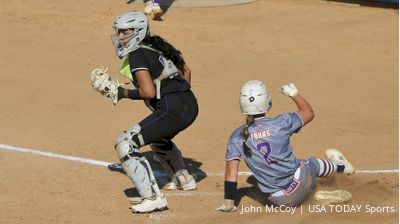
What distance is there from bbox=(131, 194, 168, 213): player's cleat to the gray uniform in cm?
81

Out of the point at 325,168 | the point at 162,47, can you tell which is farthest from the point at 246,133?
the point at 162,47

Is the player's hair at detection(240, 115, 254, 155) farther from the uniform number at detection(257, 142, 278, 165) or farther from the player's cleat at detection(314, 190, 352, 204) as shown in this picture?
the player's cleat at detection(314, 190, 352, 204)

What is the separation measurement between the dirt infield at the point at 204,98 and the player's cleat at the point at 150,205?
72mm

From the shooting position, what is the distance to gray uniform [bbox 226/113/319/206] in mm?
9422

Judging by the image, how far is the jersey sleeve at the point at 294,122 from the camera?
9500 millimetres

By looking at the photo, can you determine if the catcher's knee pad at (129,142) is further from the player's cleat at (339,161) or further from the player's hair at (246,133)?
the player's cleat at (339,161)

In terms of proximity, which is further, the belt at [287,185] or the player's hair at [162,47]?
the player's hair at [162,47]

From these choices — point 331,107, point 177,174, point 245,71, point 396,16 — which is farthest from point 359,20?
point 177,174

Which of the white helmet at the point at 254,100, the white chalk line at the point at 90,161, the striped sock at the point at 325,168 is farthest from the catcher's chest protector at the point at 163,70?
the striped sock at the point at 325,168

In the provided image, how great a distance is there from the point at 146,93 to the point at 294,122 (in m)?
1.56

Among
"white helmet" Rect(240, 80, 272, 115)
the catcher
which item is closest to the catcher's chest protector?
the catcher

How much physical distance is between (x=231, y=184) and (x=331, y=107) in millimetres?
4445

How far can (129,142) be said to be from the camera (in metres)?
9.58

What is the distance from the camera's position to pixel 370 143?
474 inches
